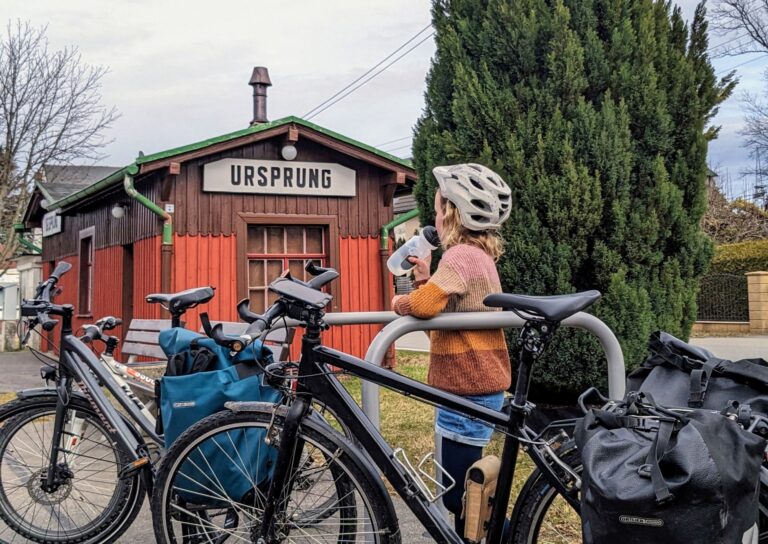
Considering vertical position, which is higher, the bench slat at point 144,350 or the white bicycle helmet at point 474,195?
the white bicycle helmet at point 474,195

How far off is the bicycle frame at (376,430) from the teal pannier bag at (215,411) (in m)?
0.16

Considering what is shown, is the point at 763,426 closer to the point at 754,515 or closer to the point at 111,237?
the point at 754,515

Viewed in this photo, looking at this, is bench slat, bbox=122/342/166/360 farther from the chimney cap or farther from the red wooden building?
the chimney cap

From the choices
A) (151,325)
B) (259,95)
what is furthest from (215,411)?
(259,95)

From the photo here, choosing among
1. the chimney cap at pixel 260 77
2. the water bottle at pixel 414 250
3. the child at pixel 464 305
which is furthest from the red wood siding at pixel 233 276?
the child at pixel 464 305

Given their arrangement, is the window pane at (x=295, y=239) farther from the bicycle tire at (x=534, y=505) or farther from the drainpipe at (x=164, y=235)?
the bicycle tire at (x=534, y=505)

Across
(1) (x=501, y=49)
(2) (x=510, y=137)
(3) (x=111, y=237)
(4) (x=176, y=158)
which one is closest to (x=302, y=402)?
(2) (x=510, y=137)

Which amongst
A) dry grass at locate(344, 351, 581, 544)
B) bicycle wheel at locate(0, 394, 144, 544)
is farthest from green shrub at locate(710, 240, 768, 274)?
bicycle wheel at locate(0, 394, 144, 544)

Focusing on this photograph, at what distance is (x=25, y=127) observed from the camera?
61.4ft

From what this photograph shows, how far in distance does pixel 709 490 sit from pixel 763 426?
0.32 metres

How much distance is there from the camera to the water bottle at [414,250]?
10.6 ft

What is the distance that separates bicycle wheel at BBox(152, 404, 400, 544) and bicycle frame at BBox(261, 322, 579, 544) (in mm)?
63

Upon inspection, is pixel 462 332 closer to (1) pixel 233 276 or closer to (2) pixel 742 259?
(1) pixel 233 276

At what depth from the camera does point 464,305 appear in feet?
9.45
